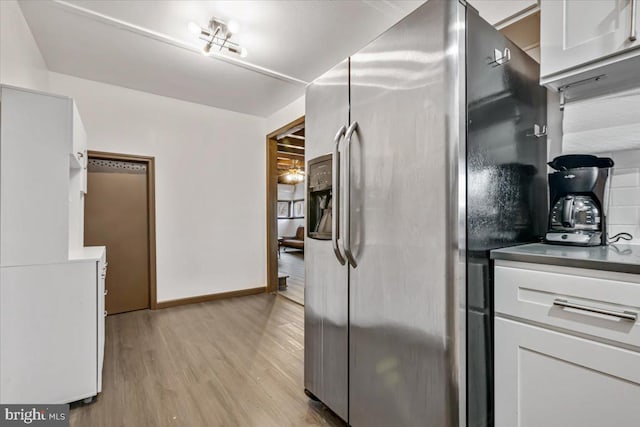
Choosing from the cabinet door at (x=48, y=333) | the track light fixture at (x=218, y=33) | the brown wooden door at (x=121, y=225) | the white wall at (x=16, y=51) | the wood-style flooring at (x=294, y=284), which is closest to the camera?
the cabinet door at (x=48, y=333)

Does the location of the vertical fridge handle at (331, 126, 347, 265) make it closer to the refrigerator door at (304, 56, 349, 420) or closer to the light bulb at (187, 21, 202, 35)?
the refrigerator door at (304, 56, 349, 420)

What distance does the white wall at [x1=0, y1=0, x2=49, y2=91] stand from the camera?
1876mm

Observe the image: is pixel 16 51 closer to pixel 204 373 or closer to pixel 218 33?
pixel 218 33

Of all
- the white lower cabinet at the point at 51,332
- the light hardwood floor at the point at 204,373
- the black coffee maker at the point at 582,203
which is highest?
the black coffee maker at the point at 582,203

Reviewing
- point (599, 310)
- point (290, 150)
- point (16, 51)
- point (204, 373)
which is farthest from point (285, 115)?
point (599, 310)

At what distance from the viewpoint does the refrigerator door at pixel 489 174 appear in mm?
1115

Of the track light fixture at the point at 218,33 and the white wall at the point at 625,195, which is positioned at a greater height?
the track light fixture at the point at 218,33

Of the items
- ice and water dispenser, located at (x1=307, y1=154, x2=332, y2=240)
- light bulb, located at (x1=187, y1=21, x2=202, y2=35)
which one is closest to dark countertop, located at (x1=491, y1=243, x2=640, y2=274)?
ice and water dispenser, located at (x1=307, y1=154, x2=332, y2=240)

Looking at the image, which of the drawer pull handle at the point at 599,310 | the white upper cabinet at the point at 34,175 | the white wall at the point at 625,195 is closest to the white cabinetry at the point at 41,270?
the white upper cabinet at the point at 34,175

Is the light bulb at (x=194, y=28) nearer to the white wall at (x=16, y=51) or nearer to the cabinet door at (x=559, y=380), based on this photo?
the white wall at (x=16, y=51)

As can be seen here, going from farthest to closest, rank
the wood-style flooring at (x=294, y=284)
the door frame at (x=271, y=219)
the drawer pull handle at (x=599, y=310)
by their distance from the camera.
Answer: the door frame at (x=271, y=219) < the wood-style flooring at (x=294, y=284) < the drawer pull handle at (x=599, y=310)

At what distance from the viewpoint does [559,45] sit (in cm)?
133

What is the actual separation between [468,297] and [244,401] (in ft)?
4.90

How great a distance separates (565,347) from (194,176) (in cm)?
394
